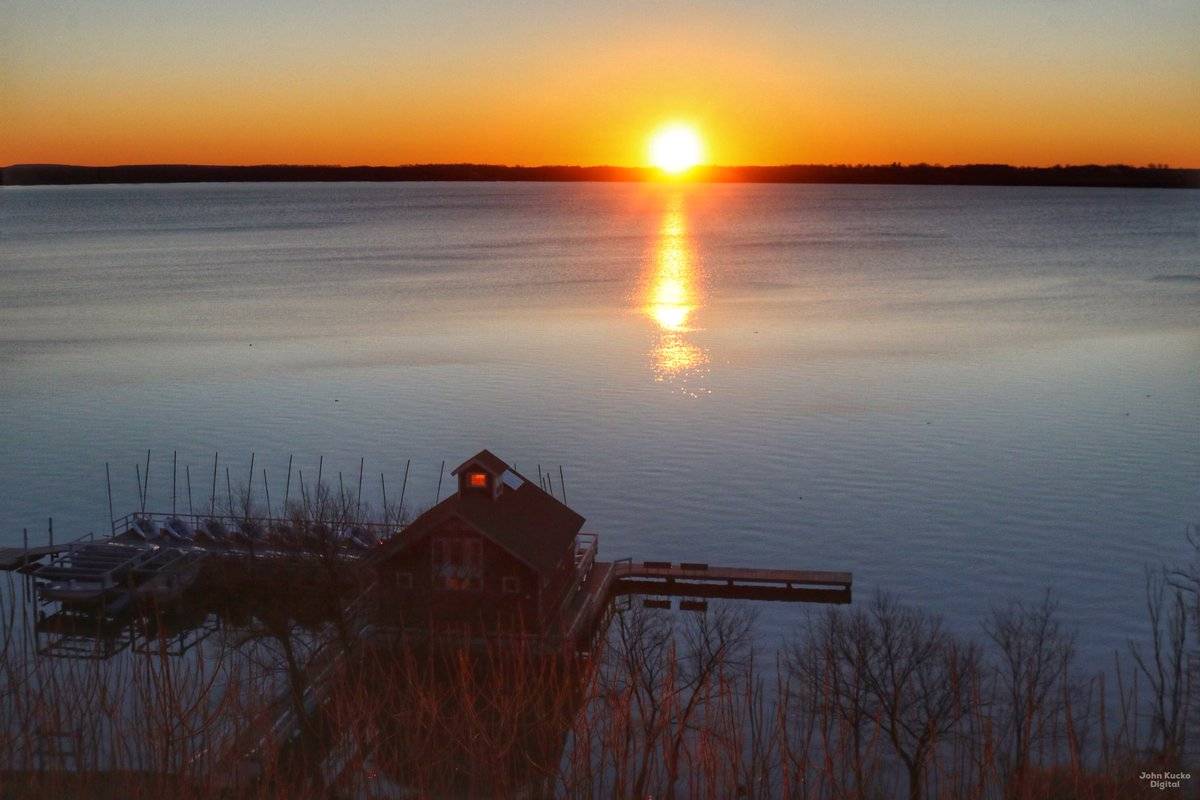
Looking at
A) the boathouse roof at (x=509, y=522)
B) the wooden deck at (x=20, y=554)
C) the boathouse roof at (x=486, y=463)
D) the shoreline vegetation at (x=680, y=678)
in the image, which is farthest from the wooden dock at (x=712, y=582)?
the wooden deck at (x=20, y=554)

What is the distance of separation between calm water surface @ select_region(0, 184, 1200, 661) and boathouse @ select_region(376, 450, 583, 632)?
32.5ft

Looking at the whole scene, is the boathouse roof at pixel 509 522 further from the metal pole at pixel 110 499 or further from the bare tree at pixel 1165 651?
the metal pole at pixel 110 499

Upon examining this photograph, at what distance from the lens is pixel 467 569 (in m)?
33.6

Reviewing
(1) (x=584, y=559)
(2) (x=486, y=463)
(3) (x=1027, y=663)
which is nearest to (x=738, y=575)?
(1) (x=584, y=559)

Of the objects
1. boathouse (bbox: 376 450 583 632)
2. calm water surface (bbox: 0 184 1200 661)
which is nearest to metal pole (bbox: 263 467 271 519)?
calm water surface (bbox: 0 184 1200 661)

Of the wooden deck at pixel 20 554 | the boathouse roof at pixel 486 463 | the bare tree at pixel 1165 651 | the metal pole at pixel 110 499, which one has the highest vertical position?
the boathouse roof at pixel 486 463

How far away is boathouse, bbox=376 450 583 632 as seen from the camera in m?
33.2

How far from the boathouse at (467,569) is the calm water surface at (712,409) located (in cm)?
992

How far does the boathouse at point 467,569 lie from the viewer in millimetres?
33219

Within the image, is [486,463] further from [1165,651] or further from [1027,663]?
[1165,651]

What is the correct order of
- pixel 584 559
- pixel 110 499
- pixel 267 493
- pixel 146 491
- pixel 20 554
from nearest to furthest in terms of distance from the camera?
pixel 584 559
pixel 20 554
pixel 110 499
pixel 267 493
pixel 146 491

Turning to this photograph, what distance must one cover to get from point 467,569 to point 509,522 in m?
2.00

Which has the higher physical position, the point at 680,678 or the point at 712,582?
the point at 712,582

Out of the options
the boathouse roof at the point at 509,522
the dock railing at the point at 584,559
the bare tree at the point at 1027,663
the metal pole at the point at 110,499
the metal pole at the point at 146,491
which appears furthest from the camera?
the metal pole at the point at 146,491
